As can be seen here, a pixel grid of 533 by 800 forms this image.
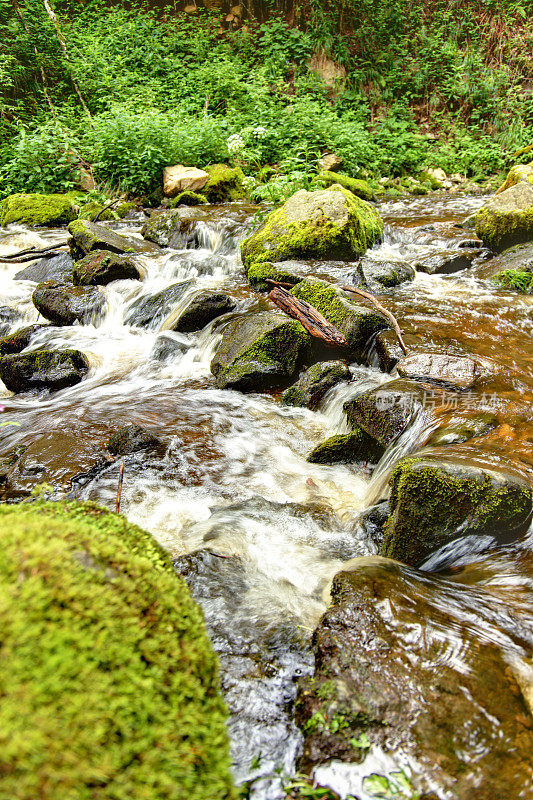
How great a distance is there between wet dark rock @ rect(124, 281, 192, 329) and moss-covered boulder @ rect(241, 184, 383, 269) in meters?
1.39

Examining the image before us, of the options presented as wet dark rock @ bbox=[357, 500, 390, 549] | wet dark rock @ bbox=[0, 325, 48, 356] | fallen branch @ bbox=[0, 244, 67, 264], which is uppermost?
wet dark rock @ bbox=[357, 500, 390, 549]

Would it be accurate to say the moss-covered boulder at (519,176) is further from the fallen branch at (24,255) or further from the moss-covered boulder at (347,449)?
the fallen branch at (24,255)

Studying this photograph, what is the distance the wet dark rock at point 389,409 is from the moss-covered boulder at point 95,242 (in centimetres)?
698

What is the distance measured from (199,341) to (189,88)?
47.8 feet

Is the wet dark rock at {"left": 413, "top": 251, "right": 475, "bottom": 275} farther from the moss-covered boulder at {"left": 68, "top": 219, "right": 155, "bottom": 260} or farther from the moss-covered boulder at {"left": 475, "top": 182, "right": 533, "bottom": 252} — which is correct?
the moss-covered boulder at {"left": 68, "top": 219, "right": 155, "bottom": 260}

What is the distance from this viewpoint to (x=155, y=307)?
7574 mm

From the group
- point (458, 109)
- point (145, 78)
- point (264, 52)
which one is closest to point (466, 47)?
point (458, 109)

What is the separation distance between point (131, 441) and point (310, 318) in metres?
2.61

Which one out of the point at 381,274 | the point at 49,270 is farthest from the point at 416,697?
the point at 49,270

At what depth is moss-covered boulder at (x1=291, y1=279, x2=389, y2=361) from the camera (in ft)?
17.8

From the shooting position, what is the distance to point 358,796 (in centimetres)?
154

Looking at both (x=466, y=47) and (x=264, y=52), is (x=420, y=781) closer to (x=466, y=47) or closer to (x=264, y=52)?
(x=264, y=52)

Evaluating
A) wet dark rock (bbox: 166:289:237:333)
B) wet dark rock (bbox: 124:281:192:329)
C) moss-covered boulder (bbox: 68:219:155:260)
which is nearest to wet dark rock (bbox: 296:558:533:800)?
wet dark rock (bbox: 166:289:237:333)

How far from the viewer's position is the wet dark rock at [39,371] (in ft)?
19.3
